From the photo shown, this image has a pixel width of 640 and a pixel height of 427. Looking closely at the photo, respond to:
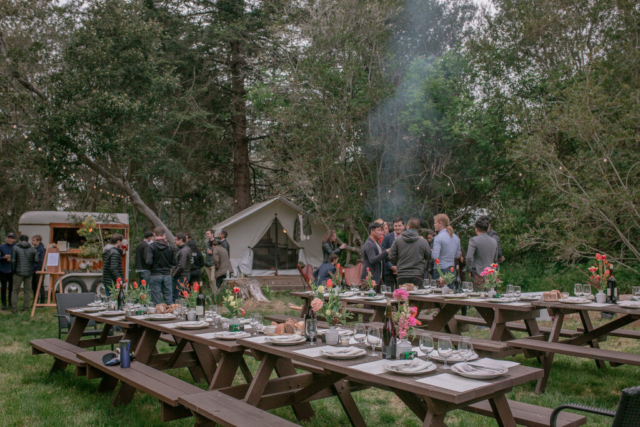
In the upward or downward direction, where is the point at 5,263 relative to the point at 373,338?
upward

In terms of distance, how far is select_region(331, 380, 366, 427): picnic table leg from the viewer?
358 cm

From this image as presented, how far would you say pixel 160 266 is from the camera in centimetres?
814

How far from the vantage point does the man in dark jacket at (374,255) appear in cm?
686

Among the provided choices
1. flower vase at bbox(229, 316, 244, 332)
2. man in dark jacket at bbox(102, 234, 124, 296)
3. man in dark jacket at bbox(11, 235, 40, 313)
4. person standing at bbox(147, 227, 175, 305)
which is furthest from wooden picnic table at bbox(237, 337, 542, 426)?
man in dark jacket at bbox(11, 235, 40, 313)

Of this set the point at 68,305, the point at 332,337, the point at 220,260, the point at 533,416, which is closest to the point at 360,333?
the point at 332,337

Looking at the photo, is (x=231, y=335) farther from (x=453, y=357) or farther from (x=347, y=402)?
(x=453, y=357)

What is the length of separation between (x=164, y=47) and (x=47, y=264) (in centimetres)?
729

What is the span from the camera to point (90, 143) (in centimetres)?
1080

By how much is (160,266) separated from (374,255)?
348cm

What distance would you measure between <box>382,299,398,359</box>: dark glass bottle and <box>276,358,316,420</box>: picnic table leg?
1.36 meters

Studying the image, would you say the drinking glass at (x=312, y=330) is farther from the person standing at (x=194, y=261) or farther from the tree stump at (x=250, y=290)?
the tree stump at (x=250, y=290)

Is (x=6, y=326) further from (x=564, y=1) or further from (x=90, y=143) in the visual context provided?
(x=564, y=1)

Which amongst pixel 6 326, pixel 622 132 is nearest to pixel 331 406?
pixel 6 326

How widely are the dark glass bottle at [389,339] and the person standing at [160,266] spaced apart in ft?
19.1
